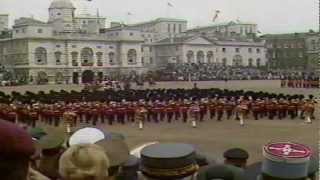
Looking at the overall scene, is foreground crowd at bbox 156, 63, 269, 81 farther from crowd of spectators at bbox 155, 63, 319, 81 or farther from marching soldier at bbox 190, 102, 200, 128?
marching soldier at bbox 190, 102, 200, 128

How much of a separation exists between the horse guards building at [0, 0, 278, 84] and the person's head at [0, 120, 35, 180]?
54.7 m

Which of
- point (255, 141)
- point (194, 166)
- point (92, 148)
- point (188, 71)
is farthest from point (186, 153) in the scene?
point (188, 71)

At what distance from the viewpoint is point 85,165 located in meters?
2.41

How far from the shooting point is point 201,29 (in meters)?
108

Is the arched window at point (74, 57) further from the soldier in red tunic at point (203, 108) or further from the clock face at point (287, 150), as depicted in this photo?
the clock face at point (287, 150)

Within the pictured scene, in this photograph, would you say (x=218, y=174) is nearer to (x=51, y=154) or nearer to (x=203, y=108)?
(x=51, y=154)

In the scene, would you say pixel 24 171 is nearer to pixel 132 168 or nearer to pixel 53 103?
pixel 132 168

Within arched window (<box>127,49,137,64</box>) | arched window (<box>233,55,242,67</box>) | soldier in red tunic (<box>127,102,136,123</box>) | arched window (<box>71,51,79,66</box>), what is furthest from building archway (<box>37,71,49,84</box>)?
soldier in red tunic (<box>127,102,136,123</box>)

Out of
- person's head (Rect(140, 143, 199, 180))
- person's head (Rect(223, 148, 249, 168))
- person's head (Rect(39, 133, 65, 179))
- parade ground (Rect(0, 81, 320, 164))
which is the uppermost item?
person's head (Rect(140, 143, 199, 180))

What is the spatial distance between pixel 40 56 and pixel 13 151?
5848cm

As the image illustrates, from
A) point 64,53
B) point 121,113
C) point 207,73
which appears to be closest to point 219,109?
point 121,113

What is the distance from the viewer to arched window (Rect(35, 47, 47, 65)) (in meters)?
59.0

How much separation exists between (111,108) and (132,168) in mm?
18118

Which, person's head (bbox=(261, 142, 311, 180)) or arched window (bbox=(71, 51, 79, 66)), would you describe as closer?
person's head (bbox=(261, 142, 311, 180))
